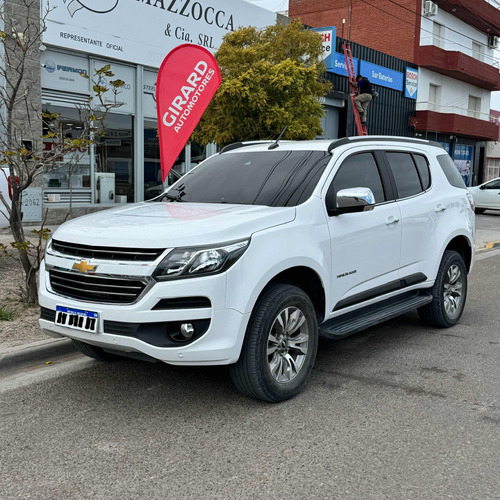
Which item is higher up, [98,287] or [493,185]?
[493,185]

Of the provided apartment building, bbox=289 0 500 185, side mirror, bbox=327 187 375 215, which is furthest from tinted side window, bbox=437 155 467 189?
apartment building, bbox=289 0 500 185

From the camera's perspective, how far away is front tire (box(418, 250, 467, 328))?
19.6ft

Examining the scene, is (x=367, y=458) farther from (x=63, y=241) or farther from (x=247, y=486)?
(x=63, y=241)

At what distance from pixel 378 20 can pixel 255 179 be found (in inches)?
1179

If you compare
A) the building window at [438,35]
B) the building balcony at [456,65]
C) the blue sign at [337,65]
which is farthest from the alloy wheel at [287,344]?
the building window at [438,35]

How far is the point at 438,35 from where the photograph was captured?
31906mm

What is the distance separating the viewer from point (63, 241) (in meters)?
4.09

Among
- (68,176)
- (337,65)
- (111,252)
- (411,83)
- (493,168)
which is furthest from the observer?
(493,168)

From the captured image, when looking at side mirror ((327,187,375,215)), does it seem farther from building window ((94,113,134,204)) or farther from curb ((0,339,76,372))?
building window ((94,113,134,204))

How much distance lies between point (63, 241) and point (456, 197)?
13.4ft

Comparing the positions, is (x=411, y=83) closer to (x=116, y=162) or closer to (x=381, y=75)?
(x=381, y=75)

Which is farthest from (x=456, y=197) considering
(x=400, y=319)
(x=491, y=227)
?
(x=491, y=227)

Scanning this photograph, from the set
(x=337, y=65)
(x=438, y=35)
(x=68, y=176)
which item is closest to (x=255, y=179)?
(x=68, y=176)

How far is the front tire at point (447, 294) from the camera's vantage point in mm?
5977
